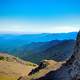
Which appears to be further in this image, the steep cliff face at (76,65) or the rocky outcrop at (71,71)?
Result: the rocky outcrop at (71,71)

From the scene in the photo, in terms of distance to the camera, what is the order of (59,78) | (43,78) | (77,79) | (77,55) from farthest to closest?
(43,78) < (59,78) < (77,55) < (77,79)

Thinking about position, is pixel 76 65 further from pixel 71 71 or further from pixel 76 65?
pixel 71 71

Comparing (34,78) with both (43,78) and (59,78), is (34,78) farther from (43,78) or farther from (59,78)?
(59,78)

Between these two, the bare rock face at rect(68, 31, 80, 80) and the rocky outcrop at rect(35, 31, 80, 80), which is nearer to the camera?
the bare rock face at rect(68, 31, 80, 80)

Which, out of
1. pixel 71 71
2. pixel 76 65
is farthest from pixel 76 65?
pixel 71 71

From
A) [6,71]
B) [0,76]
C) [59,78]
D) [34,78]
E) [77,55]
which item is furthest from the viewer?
[6,71]

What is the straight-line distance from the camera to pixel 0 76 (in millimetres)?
164750

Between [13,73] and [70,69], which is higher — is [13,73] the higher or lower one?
the lower one

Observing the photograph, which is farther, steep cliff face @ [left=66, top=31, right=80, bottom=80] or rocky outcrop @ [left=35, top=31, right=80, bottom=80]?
rocky outcrop @ [left=35, top=31, right=80, bottom=80]

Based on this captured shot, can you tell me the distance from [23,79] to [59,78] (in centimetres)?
1723

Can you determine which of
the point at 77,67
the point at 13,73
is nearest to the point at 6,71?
the point at 13,73

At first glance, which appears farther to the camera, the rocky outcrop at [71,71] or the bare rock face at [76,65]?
the rocky outcrop at [71,71]

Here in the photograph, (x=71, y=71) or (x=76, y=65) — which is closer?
(x=76, y=65)

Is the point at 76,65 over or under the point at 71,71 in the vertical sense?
over
